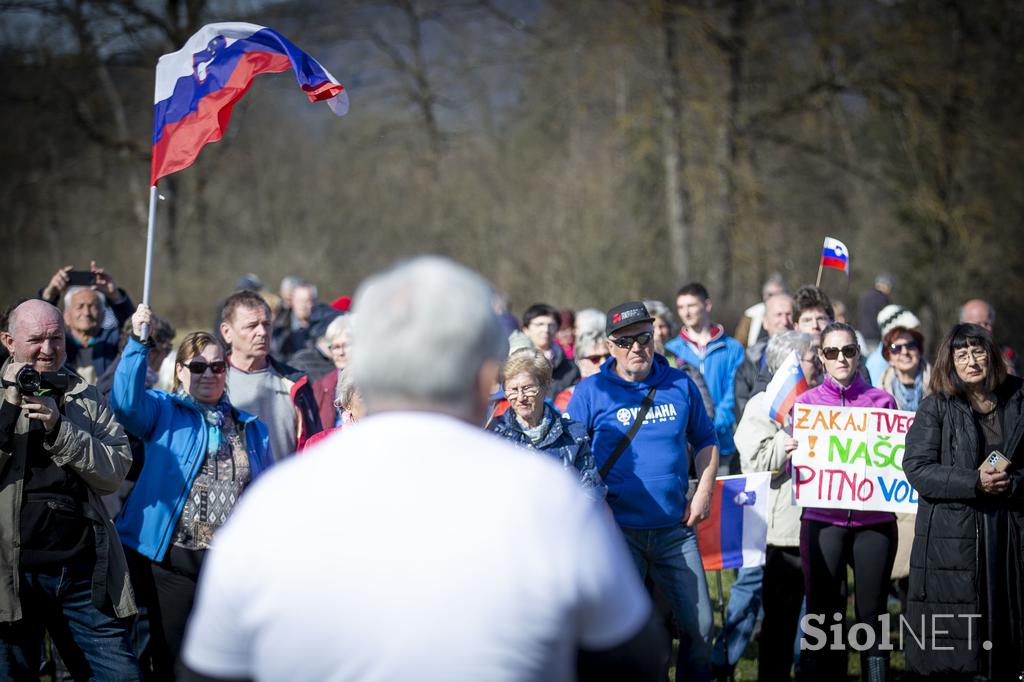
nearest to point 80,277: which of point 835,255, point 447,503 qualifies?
point 835,255

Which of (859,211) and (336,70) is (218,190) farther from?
(859,211)

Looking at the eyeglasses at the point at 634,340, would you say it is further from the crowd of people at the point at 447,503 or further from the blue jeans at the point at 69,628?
the blue jeans at the point at 69,628

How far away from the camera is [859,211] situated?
25.0 meters

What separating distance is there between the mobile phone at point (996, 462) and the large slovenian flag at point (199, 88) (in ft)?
13.8

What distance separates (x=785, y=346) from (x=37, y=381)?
3.91 metres

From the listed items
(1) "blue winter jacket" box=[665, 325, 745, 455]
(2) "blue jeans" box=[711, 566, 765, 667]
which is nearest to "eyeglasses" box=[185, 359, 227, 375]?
(2) "blue jeans" box=[711, 566, 765, 667]

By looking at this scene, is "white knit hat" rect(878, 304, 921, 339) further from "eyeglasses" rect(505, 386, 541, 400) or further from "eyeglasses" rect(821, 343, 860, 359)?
"eyeglasses" rect(505, 386, 541, 400)

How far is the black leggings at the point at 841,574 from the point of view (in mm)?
5277

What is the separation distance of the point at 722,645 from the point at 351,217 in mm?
20797

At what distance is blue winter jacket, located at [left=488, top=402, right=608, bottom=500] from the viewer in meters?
4.76

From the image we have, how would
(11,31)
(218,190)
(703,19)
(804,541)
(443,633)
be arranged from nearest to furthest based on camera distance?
(443,633) < (804,541) < (703,19) < (11,31) < (218,190)

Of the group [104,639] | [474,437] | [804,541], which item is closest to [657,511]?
[804,541]

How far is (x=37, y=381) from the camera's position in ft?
13.6

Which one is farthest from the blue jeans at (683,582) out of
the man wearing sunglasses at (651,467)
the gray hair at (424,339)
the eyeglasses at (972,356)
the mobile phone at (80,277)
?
the mobile phone at (80,277)
